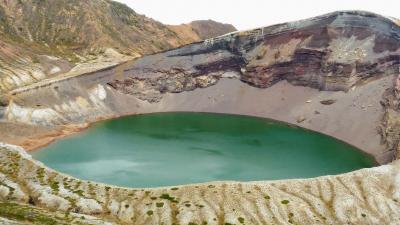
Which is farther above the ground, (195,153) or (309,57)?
(309,57)

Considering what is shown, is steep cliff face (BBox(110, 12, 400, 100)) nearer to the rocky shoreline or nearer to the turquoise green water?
the rocky shoreline

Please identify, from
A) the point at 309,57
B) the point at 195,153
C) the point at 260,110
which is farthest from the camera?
the point at 309,57

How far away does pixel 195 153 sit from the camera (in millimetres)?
→ 123312

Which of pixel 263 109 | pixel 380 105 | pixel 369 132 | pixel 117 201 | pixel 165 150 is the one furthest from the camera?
pixel 263 109

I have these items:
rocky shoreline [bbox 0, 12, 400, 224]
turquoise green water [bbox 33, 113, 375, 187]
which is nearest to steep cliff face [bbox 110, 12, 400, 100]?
rocky shoreline [bbox 0, 12, 400, 224]

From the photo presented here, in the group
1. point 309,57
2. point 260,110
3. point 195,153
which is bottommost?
point 195,153

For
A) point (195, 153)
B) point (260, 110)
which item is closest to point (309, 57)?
point (260, 110)

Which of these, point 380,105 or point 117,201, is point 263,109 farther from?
point 117,201

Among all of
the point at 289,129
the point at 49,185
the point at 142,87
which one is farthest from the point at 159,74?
the point at 49,185

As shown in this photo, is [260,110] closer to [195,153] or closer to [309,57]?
[309,57]

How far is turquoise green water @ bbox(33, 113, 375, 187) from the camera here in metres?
104

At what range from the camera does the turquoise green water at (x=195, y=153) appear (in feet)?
341

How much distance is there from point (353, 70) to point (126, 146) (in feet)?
295

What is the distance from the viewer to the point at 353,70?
551 ft
